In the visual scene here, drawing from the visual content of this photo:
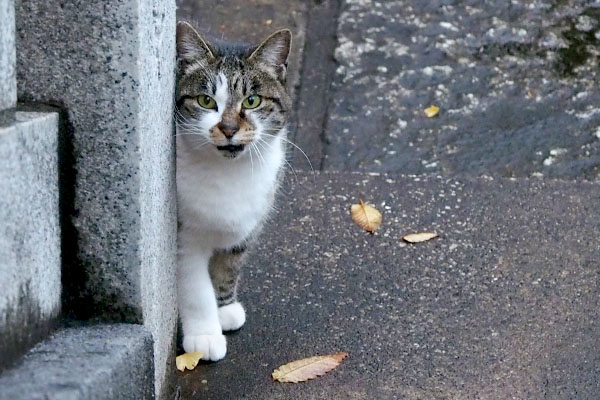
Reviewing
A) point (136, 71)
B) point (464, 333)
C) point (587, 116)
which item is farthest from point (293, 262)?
point (587, 116)

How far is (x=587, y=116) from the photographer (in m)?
4.95

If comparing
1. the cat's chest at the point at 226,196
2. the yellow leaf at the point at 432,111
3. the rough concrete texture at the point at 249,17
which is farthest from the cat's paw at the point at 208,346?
the rough concrete texture at the point at 249,17

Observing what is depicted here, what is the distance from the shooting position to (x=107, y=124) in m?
2.23

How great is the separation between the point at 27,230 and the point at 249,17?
3.97m

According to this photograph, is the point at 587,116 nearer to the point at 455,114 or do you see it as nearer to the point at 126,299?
the point at 455,114

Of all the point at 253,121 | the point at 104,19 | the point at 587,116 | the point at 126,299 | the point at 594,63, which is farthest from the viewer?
the point at 594,63

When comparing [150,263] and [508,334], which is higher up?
[150,263]

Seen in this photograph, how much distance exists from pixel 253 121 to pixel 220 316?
0.73 meters

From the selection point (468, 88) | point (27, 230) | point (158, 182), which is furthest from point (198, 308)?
point (468, 88)

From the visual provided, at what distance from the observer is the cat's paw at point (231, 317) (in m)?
3.32

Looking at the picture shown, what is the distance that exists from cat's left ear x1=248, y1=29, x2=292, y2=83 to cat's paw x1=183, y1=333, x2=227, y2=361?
2.99 feet

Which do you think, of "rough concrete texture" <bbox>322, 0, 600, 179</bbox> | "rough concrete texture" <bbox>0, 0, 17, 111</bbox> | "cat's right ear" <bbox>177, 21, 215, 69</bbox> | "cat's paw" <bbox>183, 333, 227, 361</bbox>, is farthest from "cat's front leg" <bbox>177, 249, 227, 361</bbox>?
"rough concrete texture" <bbox>322, 0, 600, 179</bbox>

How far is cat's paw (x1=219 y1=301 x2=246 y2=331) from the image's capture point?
3.32 metres

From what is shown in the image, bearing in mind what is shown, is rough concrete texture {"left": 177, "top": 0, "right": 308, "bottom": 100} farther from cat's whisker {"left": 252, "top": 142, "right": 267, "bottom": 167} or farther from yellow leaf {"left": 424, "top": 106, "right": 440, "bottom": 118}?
cat's whisker {"left": 252, "top": 142, "right": 267, "bottom": 167}
